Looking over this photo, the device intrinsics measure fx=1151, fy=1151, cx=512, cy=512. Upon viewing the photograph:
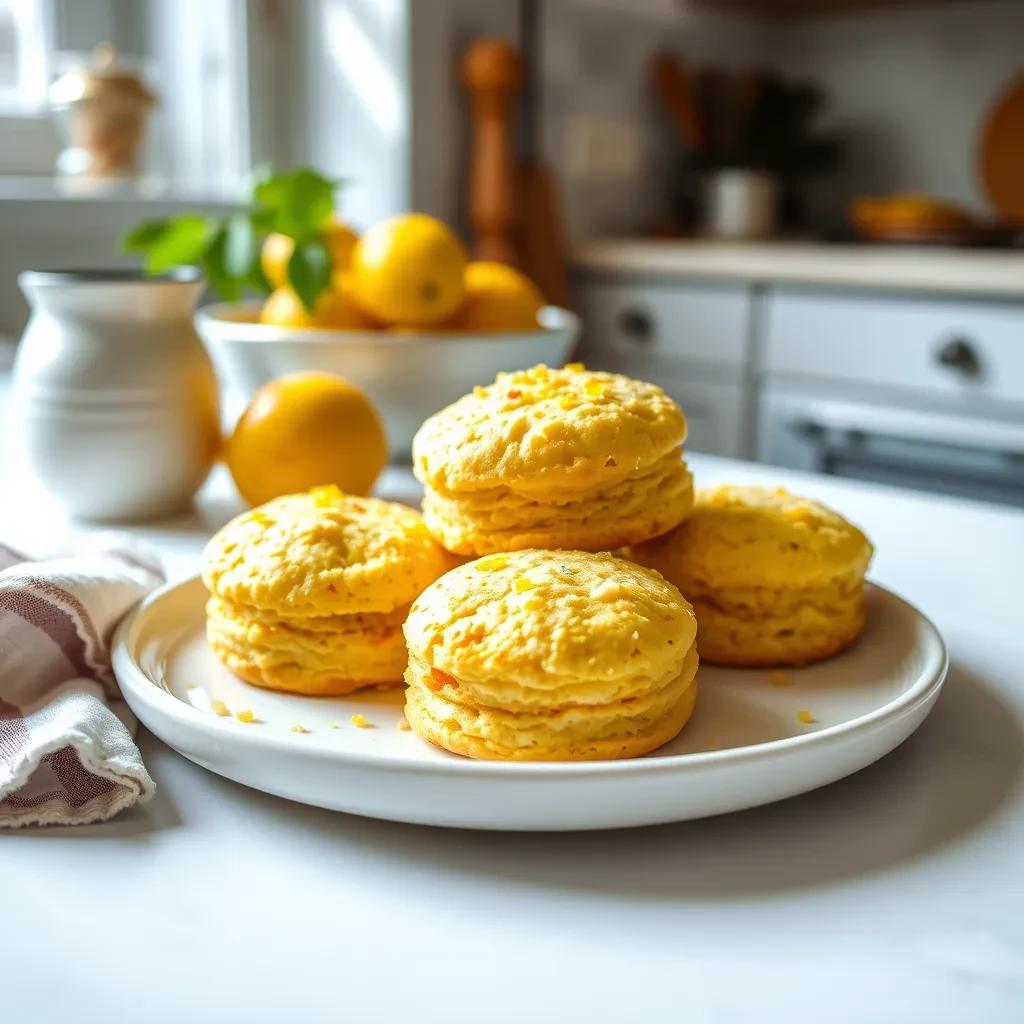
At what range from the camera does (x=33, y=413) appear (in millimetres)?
1046

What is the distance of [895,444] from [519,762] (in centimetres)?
188

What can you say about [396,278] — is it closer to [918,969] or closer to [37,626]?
[37,626]

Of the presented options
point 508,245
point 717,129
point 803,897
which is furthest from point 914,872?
point 717,129

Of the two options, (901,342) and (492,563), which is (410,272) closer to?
(492,563)

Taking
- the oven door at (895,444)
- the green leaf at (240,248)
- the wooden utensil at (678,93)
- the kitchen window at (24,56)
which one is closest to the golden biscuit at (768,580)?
the green leaf at (240,248)

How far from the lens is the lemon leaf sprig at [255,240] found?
1.19 metres

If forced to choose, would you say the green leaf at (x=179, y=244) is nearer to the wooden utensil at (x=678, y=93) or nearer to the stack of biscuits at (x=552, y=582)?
the stack of biscuits at (x=552, y=582)

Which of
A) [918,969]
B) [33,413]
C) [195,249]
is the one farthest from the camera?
[195,249]

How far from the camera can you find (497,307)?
4.25 feet

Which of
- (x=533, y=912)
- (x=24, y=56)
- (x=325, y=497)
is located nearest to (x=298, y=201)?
(x=325, y=497)

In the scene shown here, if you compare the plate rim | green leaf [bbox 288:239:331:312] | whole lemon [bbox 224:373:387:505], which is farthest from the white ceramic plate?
green leaf [bbox 288:239:331:312]

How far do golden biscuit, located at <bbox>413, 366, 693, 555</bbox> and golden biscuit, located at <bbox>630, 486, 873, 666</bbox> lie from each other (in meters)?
0.03

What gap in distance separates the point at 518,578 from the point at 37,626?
286 mm

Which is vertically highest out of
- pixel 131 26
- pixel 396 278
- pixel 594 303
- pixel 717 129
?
pixel 131 26
